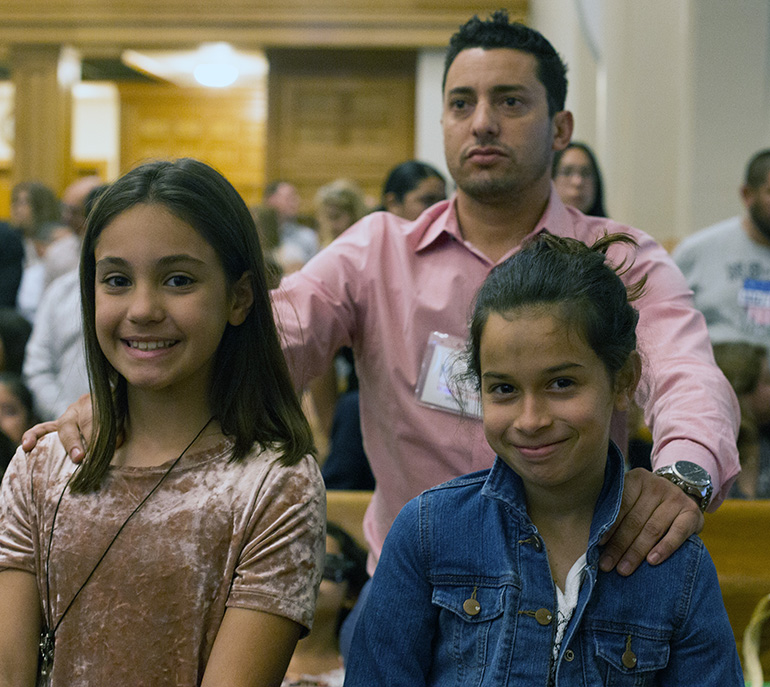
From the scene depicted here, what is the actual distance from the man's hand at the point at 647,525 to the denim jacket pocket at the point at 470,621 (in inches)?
6.0

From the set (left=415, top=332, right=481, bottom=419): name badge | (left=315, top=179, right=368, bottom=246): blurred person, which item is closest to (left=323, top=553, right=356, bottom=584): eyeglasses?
(left=415, top=332, right=481, bottom=419): name badge

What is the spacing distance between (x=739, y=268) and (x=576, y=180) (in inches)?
30.0

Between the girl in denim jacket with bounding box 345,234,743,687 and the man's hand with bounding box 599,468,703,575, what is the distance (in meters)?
0.02

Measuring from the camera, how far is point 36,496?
151 centimetres

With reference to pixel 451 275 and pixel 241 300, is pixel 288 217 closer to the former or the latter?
pixel 451 275

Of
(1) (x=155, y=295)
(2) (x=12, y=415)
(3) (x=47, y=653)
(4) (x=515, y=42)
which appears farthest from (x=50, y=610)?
(2) (x=12, y=415)

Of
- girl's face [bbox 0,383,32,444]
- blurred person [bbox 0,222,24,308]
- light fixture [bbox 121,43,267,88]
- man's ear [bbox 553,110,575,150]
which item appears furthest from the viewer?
light fixture [bbox 121,43,267,88]

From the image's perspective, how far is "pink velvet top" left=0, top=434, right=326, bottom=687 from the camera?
1414 millimetres

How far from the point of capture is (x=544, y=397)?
134 centimetres

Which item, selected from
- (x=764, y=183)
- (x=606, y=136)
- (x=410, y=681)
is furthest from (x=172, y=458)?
(x=606, y=136)

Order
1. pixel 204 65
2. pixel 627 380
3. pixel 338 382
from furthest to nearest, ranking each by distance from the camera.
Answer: pixel 204 65, pixel 338 382, pixel 627 380

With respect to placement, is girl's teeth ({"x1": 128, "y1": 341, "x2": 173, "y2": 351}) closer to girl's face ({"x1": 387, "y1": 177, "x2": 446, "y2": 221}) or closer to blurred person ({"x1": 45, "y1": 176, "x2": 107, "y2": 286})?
girl's face ({"x1": 387, "y1": 177, "x2": 446, "y2": 221})

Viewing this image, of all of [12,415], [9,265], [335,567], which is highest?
[9,265]

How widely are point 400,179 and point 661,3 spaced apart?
2.58 m
